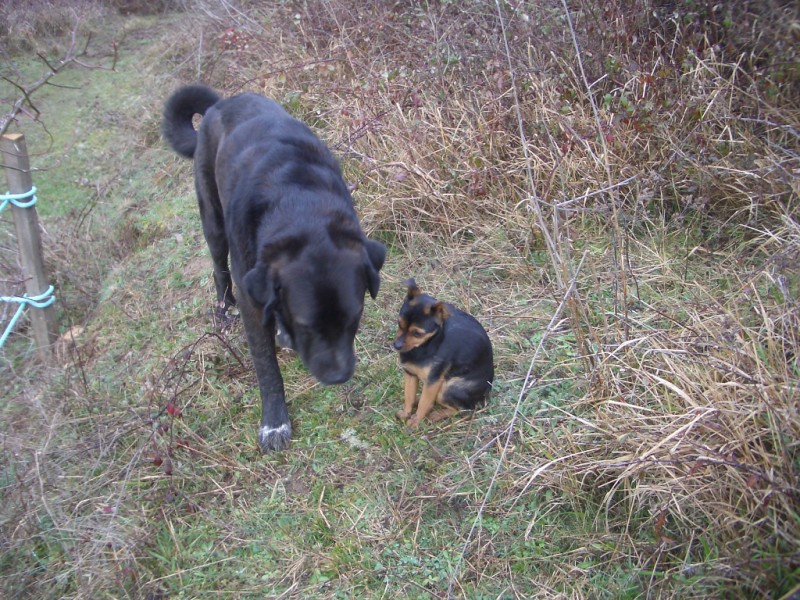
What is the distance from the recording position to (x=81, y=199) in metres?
7.69

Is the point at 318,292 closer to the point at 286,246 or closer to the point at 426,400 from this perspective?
the point at 286,246

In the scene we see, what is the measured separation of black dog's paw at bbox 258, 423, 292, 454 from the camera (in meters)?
3.44

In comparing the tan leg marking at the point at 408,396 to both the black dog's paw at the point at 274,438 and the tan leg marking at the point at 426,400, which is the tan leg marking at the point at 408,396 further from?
the black dog's paw at the point at 274,438

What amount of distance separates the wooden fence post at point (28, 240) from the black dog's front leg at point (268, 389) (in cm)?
238

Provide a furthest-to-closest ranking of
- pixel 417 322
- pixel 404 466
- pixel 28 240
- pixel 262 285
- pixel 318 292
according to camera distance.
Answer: pixel 28 240 < pixel 404 466 < pixel 417 322 < pixel 262 285 < pixel 318 292

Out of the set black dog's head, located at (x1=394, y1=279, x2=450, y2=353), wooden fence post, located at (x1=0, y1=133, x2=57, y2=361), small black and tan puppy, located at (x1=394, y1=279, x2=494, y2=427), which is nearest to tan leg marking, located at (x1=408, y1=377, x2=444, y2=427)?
small black and tan puppy, located at (x1=394, y1=279, x2=494, y2=427)

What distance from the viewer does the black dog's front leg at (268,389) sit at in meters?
3.41

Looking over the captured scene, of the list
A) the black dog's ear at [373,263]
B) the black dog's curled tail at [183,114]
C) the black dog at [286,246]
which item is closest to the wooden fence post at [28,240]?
the black dog's curled tail at [183,114]

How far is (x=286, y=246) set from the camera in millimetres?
2824

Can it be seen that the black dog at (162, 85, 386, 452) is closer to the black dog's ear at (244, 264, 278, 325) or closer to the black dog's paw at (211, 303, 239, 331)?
the black dog's ear at (244, 264, 278, 325)

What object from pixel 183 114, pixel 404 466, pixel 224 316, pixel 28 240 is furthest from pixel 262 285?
pixel 28 240

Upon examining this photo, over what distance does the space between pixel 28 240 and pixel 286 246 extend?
10.1 ft

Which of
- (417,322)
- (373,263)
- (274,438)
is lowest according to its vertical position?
(274,438)

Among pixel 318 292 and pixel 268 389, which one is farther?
pixel 268 389
